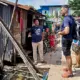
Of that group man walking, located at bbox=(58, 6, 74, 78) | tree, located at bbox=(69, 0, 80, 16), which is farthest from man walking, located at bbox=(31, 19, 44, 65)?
tree, located at bbox=(69, 0, 80, 16)

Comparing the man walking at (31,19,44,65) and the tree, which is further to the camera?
the tree

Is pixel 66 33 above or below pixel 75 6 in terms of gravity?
below

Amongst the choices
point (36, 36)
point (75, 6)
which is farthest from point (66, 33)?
point (75, 6)

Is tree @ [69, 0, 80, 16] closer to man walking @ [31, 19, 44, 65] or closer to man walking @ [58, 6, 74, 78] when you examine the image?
man walking @ [31, 19, 44, 65]

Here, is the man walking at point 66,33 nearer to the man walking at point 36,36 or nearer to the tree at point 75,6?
the man walking at point 36,36

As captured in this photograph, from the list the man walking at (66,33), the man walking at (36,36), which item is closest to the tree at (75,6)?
the man walking at (36,36)

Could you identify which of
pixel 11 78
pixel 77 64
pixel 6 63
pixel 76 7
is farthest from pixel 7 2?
A: pixel 76 7

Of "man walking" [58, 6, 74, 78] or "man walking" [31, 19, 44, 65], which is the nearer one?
"man walking" [58, 6, 74, 78]

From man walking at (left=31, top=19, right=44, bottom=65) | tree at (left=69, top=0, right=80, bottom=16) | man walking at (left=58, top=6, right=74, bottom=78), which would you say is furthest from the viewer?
tree at (left=69, top=0, right=80, bottom=16)

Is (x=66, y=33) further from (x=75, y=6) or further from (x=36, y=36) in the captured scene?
(x=75, y=6)

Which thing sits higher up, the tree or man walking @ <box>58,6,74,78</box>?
the tree

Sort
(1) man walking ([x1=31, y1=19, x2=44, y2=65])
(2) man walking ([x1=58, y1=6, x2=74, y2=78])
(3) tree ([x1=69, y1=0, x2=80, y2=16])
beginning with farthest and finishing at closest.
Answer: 1. (3) tree ([x1=69, y1=0, x2=80, y2=16])
2. (1) man walking ([x1=31, y1=19, x2=44, y2=65])
3. (2) man walking ([x1=58, y1=6, x2=74, y2=78])

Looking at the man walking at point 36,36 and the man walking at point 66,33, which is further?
the man walking at point 36,36

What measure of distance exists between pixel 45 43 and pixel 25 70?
20.7 feet
